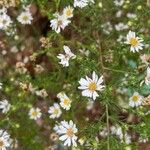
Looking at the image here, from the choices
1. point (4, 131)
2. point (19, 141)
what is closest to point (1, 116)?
point (19, 141)

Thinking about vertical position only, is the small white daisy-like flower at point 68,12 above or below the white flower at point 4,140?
above

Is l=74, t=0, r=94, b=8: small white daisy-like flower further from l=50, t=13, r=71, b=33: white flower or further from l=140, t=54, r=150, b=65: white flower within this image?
l=140, t=54, r=150, b=65: white flower

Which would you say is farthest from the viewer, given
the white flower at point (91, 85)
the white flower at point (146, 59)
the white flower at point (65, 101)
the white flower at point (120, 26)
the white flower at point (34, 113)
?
the white flower at point (120, 26)

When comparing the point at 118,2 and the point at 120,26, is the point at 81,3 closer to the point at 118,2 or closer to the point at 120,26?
the point at 118,2

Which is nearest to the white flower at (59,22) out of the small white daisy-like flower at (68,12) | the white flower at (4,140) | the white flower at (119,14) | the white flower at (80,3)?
the small white daisy-like flower at (68,12)

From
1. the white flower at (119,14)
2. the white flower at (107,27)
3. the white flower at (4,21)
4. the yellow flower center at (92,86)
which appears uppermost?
the white flower at (119,14)

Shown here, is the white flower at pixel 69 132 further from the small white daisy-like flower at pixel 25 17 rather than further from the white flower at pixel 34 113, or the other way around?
the small white daisy-like flower at pixel 25 17
